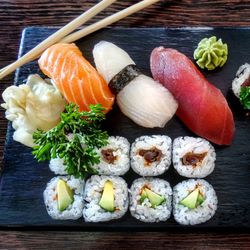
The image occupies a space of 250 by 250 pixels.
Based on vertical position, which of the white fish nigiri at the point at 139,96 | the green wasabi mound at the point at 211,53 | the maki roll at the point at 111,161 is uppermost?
the green wasabi mound at the point at 211,53

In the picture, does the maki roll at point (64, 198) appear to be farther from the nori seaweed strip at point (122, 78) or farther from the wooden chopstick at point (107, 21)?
the wooden chopstick at point (107, 21)

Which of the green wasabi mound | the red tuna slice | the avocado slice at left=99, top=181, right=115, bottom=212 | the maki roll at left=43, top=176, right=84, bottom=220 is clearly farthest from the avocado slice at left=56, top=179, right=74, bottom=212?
the green wasabi mound

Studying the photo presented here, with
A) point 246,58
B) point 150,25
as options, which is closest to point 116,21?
point 150,25

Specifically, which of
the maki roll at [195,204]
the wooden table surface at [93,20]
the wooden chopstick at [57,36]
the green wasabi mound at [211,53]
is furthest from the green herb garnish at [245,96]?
the wooden chopstick at [57,36]

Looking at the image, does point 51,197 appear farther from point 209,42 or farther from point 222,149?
point 209,42

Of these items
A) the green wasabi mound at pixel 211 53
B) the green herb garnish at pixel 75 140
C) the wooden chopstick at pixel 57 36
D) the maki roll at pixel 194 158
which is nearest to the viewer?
the green herb garnish at pixel 75 140

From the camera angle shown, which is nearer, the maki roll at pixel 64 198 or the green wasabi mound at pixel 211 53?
the maki roll at pixel 64 198
